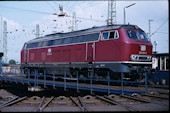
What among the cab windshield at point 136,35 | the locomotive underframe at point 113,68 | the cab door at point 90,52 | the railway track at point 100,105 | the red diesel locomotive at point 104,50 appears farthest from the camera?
the cab door at point 90,52

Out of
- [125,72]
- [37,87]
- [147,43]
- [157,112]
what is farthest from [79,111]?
[37,87]

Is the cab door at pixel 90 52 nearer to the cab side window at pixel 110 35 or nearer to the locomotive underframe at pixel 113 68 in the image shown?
the locomotive underframe at pixel 113 68

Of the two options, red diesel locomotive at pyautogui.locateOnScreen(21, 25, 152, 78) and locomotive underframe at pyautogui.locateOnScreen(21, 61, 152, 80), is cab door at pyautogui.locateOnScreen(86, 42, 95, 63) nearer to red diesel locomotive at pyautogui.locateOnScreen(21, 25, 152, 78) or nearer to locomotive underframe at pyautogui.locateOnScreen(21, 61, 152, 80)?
red diesel locomotive at pyautogui.locateOnScreen(21, 25, 152, 78)

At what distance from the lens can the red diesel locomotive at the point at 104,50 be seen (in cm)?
1323

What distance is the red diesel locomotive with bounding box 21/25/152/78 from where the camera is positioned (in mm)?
13227

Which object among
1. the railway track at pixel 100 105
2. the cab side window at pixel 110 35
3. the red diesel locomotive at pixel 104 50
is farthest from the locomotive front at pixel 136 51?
the railway track at pixel 100 105

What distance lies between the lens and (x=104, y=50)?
14281 mm

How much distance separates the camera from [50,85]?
16156mm

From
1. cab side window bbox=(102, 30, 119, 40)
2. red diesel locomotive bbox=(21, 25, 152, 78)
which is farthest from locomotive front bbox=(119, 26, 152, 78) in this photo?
cab side window bbox=(102, 30, 119, 40)

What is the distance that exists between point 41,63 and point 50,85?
5523 mm

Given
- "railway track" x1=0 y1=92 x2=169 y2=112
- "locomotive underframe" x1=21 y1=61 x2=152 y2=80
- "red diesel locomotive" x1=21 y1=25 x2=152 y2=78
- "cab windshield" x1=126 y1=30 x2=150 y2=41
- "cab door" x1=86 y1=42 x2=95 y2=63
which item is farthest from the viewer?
"cab door" x1=86 y1=42 x2=95 y2=63

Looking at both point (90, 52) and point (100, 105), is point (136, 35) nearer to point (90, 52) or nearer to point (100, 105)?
point (90, 52)

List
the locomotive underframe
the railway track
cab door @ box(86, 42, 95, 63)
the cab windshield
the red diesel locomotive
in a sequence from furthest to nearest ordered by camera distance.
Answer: cab door @ box(86, 42, 95, 63), the cab windshield, the red diesel locomotive, the locomotive underframe, the railway track

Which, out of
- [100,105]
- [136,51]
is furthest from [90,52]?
[100,105]
